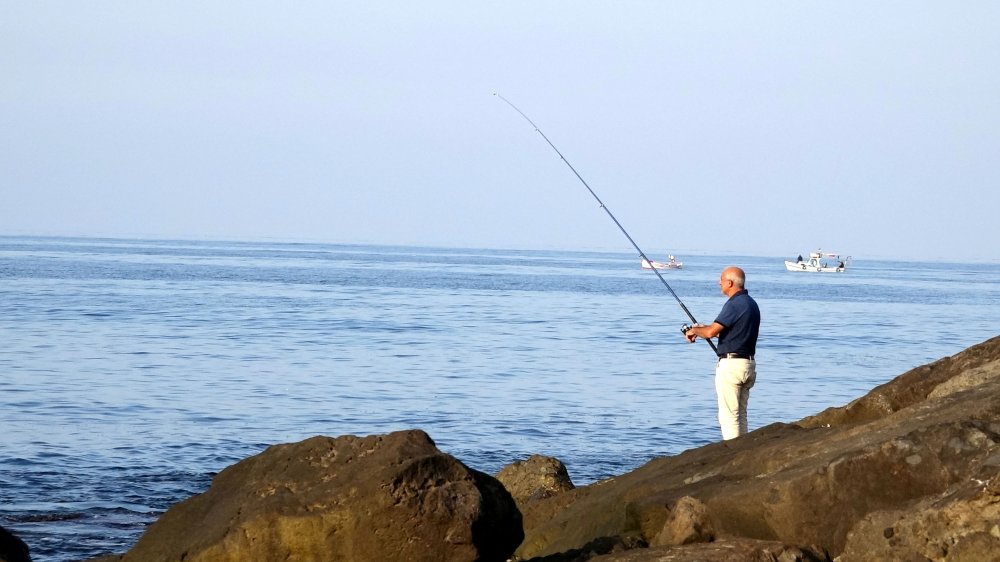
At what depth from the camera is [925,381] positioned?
7.91m

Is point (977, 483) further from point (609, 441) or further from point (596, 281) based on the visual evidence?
point (596, 281)

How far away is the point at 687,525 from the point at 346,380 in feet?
49.9

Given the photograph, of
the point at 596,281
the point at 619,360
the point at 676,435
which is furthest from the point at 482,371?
the point at 596,281

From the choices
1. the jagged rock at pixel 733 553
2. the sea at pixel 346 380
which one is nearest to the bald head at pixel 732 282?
the jagged rock at pixel 733 553

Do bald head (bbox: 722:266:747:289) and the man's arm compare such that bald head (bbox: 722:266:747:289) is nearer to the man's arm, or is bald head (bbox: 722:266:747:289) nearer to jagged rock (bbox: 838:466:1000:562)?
the man's arm

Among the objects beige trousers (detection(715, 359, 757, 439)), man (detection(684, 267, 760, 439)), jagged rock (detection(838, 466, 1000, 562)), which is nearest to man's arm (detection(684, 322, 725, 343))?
man (detection(684, 267, 760, 439))

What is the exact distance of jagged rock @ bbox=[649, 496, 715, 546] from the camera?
223 inches

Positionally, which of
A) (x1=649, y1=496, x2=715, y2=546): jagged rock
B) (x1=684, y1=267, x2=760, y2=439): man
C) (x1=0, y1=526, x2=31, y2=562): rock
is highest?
(x1=684, y1=267, x2=760, y2=439): man

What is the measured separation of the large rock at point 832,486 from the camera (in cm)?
513

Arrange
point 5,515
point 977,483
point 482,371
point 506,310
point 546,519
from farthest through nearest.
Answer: point 506,310, point 482,371, point 5,515, point 546,519, point 977,483

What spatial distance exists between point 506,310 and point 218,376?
2104 centimetres

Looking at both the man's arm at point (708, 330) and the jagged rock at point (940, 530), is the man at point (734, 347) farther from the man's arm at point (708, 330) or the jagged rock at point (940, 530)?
the jagged rock at point (940, 530)

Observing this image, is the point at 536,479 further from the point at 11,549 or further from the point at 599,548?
the point at 11,549

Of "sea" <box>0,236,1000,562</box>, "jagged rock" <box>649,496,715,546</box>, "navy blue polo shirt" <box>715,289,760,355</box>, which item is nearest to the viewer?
"jagged rock" <box>649,496,715,546</box>
